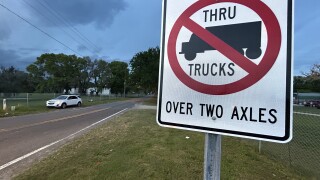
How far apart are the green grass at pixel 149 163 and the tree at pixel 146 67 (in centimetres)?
3978

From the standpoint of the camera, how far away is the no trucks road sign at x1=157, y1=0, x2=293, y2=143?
1.29m

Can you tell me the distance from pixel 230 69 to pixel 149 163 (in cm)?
461

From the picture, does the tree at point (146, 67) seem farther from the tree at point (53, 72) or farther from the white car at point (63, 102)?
the tree at point (53, 72)

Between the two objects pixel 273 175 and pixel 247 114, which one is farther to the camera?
pixel 273 175

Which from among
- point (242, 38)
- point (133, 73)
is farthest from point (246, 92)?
point (133, 73)

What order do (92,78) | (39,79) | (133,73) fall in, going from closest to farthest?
(133,73) < (39,79) < (92,78)

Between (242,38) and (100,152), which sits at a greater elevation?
(242,38)

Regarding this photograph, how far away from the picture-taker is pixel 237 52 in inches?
53.7

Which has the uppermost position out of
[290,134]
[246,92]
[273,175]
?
[246,92]

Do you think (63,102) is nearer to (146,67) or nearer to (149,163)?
(146,67)

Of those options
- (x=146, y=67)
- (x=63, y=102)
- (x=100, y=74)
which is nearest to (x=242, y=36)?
(x=63, y=102)

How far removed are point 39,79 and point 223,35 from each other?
8563cm

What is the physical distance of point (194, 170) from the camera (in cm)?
539

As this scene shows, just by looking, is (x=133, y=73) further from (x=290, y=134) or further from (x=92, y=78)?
(x=290, y=134)
